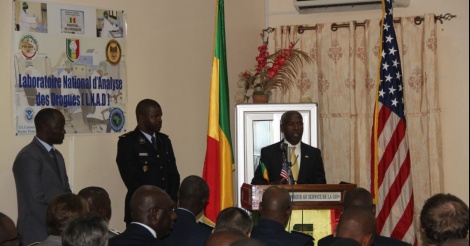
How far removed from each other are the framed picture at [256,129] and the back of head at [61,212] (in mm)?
4035

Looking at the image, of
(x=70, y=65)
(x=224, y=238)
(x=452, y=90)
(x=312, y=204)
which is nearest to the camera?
(x=224, y=238)

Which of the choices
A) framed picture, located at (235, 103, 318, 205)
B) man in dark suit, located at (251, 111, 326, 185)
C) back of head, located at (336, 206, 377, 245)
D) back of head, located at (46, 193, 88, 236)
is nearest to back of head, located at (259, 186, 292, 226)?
back of head, located at (336, 206, 377, 245)

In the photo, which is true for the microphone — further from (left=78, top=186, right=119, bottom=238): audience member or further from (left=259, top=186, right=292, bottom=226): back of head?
(left=78, top=186, right=119, bottom=238): audience member

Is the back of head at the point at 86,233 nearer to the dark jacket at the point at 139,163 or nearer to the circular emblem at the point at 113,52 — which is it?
the dark jacket at the point at 139,163

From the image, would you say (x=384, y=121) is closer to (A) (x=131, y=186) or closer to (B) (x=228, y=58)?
(B) (x=228, y=58)

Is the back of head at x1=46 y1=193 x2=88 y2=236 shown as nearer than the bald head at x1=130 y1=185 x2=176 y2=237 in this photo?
Yes

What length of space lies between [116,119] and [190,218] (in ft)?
7.41

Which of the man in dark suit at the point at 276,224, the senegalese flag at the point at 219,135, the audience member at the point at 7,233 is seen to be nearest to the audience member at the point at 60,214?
the audience member at the point at 7,233

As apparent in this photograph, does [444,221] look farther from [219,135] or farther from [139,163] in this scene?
[219,135]

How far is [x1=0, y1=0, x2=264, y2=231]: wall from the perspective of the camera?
5668 millimetres

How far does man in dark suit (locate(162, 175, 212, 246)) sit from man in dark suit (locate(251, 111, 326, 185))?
4.38 ft

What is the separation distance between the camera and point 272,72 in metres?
7.90

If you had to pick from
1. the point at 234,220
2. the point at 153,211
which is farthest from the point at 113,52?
the point at 234,220

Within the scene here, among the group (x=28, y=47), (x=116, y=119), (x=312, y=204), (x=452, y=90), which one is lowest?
(x=312, y=204)
